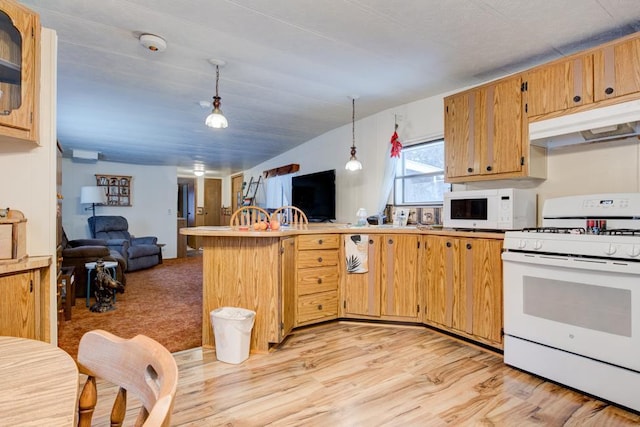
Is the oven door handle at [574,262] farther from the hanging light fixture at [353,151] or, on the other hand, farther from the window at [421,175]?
the hanging light fixture at [353,151]

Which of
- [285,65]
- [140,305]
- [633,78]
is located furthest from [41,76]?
[633,78]

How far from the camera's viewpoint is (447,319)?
283 cm

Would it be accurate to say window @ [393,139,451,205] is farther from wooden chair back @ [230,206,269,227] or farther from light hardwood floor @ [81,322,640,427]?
wooden chair back @ [230,206,269,227]

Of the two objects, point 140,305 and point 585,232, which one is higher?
point 585,232

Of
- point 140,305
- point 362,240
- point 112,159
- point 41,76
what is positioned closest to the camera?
point 41,76

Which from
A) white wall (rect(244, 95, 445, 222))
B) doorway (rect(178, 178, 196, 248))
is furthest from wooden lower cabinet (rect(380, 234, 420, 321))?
doorway (rect(178, 178, 196, 248))

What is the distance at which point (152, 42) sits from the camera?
7.72 feet

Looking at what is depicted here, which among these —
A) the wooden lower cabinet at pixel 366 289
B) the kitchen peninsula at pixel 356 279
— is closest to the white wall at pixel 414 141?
the kitchen peninsula at pixel 356 279

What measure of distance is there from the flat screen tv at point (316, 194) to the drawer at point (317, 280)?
1681 millimetres

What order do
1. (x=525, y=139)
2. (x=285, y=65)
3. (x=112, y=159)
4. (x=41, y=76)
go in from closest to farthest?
(x=41, y=76), (x=525, y=139), (x=285, y=65), (x=112, y=159)

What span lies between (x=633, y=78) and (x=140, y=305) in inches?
186

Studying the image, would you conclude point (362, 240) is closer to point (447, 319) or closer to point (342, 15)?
point (447, 319)

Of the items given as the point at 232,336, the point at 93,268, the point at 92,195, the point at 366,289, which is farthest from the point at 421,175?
the point at 92,195

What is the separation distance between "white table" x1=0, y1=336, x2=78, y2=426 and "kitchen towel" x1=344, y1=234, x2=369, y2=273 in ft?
8.30
